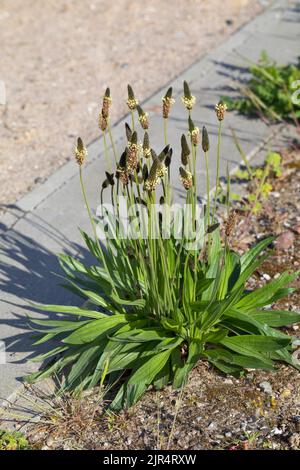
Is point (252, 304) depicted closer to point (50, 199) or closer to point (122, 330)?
point (122, 330)

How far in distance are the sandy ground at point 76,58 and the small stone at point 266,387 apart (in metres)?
2.34

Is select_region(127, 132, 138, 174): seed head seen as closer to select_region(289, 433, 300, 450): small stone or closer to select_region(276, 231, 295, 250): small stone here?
select_region(289, 433, 300, 450): small stone

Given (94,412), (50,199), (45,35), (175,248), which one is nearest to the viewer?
(94,412)

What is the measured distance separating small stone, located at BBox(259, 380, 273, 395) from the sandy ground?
92.2 inches

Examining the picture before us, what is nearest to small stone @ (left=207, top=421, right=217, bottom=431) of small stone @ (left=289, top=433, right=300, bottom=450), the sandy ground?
small stone @ (left=289, top=433, right=300, bottom=450)

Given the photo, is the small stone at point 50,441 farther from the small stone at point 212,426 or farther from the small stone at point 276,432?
the small stone at point 276,432

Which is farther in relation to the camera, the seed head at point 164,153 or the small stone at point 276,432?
the small stone at point 276,432

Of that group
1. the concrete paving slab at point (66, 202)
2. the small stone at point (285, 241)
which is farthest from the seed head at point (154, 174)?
the small stone at point (285, 241)

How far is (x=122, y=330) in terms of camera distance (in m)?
A: 3.47

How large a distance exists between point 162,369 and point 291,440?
64cm

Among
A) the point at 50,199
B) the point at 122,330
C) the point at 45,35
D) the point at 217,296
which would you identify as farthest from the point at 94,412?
the point at 45,35

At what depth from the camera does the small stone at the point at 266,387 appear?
3473mm

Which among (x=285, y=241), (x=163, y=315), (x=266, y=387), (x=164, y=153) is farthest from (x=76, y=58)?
(x=266, y=387)
